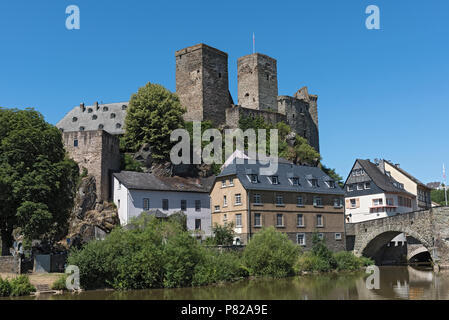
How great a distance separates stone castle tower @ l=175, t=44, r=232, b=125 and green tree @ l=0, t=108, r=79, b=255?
102ft

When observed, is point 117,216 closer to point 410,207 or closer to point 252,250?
point 252,250

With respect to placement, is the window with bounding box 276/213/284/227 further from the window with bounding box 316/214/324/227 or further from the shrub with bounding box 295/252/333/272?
the window with bounding box 316/214/324/227

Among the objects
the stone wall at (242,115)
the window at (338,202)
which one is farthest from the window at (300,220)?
the stone wall at (242,115)

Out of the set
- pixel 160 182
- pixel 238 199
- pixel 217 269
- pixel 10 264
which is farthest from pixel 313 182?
pixel 10 264

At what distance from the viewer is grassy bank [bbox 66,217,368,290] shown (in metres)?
29.2

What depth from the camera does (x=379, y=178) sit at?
58875 mm

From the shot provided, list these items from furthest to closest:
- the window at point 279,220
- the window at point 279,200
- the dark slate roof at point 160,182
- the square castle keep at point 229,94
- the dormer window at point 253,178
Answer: the square castle keep at point 229,94
the dark slate roof at point 160,182
the window at point 279,200
the window at point 279,220
the dormer window at point 253,178

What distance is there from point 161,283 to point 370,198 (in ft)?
112

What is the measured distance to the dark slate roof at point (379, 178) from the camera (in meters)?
57.2

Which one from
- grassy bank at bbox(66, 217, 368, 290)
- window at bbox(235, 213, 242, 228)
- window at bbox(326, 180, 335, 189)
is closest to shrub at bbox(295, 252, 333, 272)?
grassy bank at bbox(66, 217, 368, 290)

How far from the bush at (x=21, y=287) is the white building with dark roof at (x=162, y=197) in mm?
16161

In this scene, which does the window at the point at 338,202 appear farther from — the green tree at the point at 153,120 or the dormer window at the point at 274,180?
the green tree at the point at 153,120

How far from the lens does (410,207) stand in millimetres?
60938

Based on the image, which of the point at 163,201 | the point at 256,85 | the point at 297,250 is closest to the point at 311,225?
the point at 297,250
